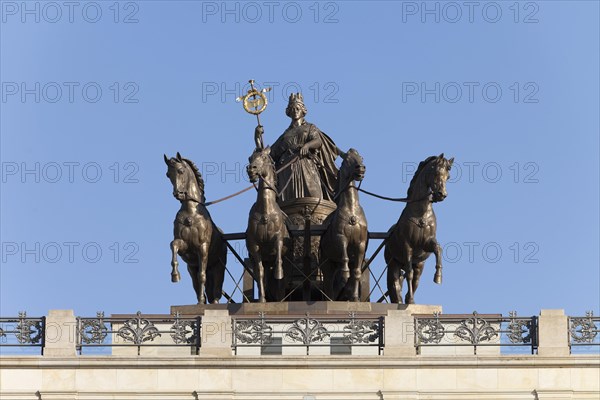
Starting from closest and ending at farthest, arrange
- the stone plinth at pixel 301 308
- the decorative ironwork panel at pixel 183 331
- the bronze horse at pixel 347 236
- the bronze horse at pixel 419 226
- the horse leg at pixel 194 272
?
the decorative ironwork panel at pixel 183 331
the stone plinth at pixel 301 308
the bronze horse at pixel 419 226
the bronze horse at pixel 347 236
the horse leg at pixel 194 272

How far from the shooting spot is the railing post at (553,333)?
Result: 5741cm

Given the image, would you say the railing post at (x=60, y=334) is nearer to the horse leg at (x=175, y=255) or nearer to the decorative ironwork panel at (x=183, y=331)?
the decorative ironwork panel at (x=183, y=331)

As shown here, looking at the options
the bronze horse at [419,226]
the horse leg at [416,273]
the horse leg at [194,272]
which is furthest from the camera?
the horse leg at [194,272]

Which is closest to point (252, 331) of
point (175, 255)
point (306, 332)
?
point (306, 332)

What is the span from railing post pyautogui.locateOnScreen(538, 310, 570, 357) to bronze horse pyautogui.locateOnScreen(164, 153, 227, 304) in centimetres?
779

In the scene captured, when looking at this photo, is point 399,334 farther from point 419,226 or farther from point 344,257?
point 419,226

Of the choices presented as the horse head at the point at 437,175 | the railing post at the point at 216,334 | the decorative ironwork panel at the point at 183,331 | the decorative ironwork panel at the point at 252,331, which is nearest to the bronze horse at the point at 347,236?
the horse head at the point at 437,175

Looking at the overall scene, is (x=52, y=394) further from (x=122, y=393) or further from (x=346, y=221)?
(x=346, y=221)

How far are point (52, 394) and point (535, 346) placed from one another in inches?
347

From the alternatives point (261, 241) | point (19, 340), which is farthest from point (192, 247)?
point (19, 340)

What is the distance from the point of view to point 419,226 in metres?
61.6

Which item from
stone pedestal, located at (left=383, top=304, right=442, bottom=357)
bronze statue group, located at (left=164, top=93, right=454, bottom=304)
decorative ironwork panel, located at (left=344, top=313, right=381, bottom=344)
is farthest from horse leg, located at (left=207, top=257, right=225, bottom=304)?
stone pedestal, located at (left=383, top=304, right=442, bottom=357)

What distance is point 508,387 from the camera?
188ft

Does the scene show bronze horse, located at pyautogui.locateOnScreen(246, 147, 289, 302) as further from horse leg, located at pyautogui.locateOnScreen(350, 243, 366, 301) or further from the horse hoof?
horse leg, located at pyautogui.locateOnScreen(350, 243, 366, 301)
